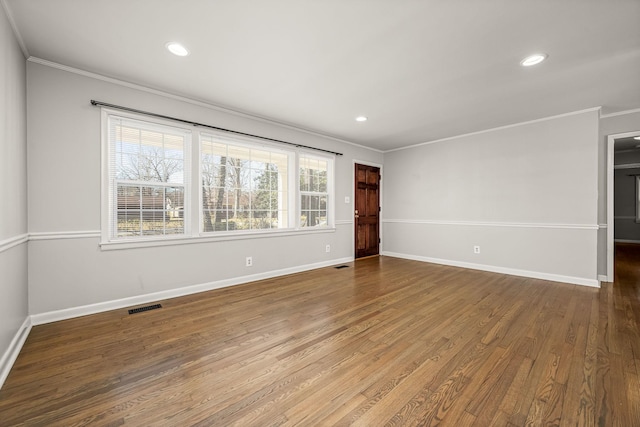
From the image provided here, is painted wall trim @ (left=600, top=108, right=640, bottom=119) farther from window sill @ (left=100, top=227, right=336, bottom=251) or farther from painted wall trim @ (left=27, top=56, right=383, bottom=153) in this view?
window sill @ (left=100, top=227, right=336, bottom=251)

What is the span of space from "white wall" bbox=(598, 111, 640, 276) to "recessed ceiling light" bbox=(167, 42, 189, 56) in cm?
564

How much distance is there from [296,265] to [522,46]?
4.03 m

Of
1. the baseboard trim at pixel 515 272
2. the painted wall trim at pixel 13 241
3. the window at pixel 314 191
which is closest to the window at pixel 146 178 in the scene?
the painted wall trim at pixel 13 241

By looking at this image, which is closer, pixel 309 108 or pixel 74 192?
pixel 74 192

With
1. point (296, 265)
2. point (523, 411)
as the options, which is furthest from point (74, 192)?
point (523, 411)

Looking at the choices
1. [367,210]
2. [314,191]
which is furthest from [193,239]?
[367,210]

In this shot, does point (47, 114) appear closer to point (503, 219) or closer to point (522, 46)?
point (522, 46)

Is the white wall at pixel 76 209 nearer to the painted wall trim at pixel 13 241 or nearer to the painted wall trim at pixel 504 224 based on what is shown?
the painted wall trim at pixel 13 241

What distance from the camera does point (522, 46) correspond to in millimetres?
2355

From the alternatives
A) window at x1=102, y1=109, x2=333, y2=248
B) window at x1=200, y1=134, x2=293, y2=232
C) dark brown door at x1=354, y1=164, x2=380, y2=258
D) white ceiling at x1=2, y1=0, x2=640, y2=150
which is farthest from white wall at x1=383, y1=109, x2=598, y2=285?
window at x1=200, y1=134, x2=293, y2=232

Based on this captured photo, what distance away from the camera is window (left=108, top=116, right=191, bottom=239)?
3049 mm

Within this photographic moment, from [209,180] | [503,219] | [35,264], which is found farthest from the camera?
[503,219]

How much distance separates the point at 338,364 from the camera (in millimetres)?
1951

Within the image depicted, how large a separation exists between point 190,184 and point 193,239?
731mm
